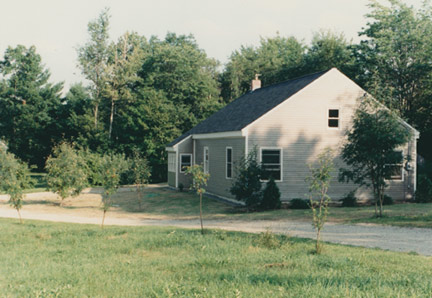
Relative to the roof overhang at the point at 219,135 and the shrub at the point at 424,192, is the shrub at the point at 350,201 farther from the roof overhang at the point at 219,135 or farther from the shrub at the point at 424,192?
the roof overhang at the point at 219,135

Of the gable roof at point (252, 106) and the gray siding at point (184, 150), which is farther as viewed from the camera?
the gray siding at point (184, 150)

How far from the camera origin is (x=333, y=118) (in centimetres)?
2258

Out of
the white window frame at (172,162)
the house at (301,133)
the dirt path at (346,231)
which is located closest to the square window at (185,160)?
the white window frame at (172,162)

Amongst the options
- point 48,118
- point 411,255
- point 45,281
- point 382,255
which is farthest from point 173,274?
point 48,118

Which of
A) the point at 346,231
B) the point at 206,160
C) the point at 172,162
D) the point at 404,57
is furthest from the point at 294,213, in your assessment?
the point at 404,57

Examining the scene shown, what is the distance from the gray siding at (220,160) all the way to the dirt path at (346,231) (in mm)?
6085

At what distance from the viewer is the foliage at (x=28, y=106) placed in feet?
164

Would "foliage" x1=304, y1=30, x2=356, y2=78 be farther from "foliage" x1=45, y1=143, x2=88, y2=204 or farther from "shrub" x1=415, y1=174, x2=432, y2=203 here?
"foliage" x1=45, y1=143, x2=88, y2=204

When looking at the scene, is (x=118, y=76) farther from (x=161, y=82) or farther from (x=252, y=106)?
(x=252, y=106)

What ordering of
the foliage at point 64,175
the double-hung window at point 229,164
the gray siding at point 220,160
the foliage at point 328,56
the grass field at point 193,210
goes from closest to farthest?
the grass field at point 193,210 < the gray siding at point 220,160 < the foliage at point 64,175 < the double-hung window at point 229,164 < the foliage at point 328,56

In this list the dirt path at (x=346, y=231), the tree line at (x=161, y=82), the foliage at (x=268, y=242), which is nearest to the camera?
the foliage at (x=268, y=242)

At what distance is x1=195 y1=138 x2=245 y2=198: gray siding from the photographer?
22.4 meters

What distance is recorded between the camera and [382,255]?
9070 millimetres

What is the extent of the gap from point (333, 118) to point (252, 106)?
5.21m
